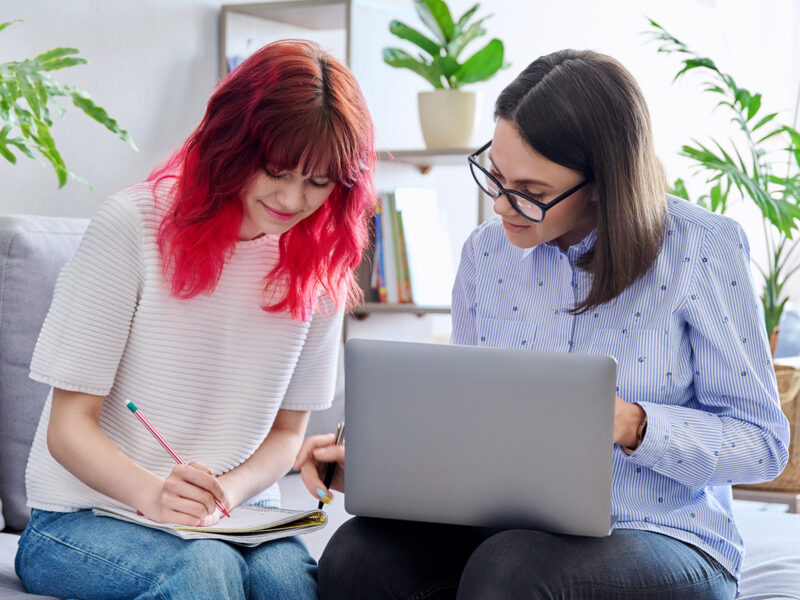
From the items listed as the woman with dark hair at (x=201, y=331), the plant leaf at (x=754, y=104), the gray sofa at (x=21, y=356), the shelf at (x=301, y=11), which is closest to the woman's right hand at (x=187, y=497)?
the woman with dark hair at (x=201, y=331)

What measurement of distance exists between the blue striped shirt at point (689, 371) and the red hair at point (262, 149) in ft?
1.09

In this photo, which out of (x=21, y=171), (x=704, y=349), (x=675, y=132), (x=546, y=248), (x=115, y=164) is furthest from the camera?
(x=675, y=132)

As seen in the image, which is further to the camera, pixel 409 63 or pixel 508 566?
pixel 409 63

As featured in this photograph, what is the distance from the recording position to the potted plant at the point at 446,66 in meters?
2.23

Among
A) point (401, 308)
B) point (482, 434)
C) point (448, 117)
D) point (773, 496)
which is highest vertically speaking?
point (448, 117)

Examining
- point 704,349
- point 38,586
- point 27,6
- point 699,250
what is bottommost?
point 38,586

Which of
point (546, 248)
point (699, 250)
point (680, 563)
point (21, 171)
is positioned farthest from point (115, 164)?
point (680, 563)

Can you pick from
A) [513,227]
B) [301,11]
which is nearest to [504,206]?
[513,227]

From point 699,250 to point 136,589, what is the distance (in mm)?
798

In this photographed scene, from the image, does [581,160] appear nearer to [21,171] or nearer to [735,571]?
[735,571]

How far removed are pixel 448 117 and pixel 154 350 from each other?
1.27m

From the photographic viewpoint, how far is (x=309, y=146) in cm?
120

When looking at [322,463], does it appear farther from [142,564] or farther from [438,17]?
[438,17]

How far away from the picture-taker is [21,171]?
186 cm
